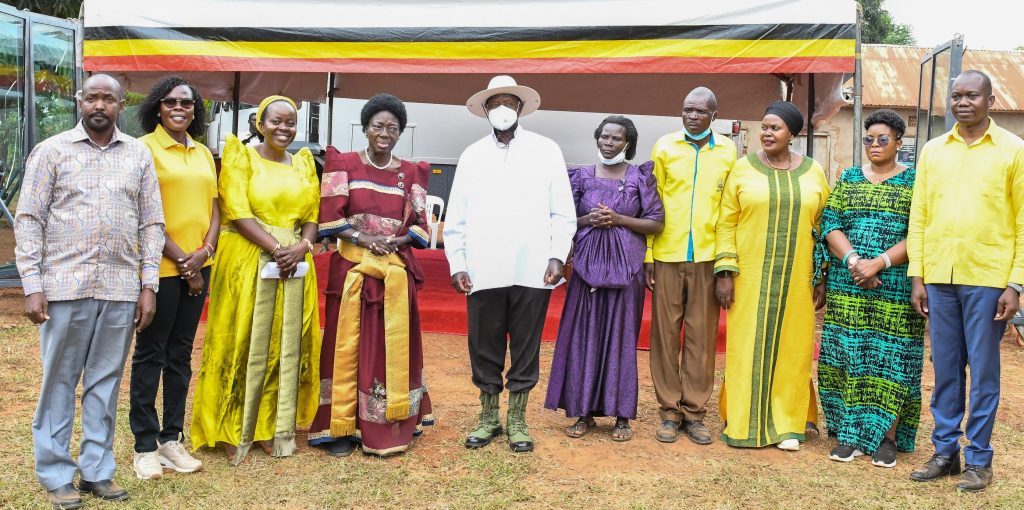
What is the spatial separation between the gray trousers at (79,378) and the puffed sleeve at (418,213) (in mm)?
1345

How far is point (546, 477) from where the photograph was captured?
3910 millimetres

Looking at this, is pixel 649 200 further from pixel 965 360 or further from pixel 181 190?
pixel 181 190

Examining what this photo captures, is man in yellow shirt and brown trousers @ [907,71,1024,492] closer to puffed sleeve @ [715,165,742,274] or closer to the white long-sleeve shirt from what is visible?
puffed sleeve @ [715,165,742,274]

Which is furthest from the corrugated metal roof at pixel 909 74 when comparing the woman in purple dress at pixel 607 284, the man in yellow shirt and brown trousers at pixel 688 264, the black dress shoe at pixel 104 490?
the black dress shoe at pixel 104 490

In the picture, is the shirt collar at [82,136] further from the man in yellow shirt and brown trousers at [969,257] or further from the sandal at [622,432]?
the man in yellow shirt and brown trousers at [969,257]

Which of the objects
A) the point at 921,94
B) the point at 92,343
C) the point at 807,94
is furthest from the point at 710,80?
the point at 92,343

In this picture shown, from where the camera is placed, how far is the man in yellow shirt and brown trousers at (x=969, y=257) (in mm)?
3727

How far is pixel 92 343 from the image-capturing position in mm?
3301

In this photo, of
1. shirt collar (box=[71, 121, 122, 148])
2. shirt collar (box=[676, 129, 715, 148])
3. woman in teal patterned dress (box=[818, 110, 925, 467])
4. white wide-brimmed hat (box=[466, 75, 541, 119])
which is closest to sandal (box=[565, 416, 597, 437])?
woman in teal patterned dress (box=[818, 110, 925, 467])

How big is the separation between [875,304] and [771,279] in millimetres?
503

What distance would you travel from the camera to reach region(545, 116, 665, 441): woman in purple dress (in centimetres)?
436

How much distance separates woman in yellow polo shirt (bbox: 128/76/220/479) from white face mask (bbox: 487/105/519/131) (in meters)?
1.35

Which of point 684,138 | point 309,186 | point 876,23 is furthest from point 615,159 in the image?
point 876,23

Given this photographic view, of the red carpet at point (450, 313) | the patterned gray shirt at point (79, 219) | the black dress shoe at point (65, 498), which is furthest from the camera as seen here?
the red carpet at point (450, 313)
